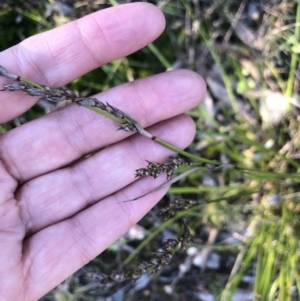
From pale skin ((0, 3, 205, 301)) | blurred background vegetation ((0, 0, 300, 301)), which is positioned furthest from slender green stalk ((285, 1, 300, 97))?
pale skin ((0, 3, 205, 301))

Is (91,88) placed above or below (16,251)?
above

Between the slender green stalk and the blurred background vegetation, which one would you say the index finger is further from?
the slender green stalk

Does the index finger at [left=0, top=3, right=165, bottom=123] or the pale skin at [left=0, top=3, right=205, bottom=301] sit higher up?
the index finger at [left=0, top=3, right=165, bottom=123]

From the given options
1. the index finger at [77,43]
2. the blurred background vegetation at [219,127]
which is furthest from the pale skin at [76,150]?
the blurred background vegetation at [219,127]

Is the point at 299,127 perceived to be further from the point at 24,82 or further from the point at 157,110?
the point at 24,82

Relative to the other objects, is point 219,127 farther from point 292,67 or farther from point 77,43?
point 77,43

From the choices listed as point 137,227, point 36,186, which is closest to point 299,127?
point 137,227

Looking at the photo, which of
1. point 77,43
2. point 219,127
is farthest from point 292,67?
point 77,43
